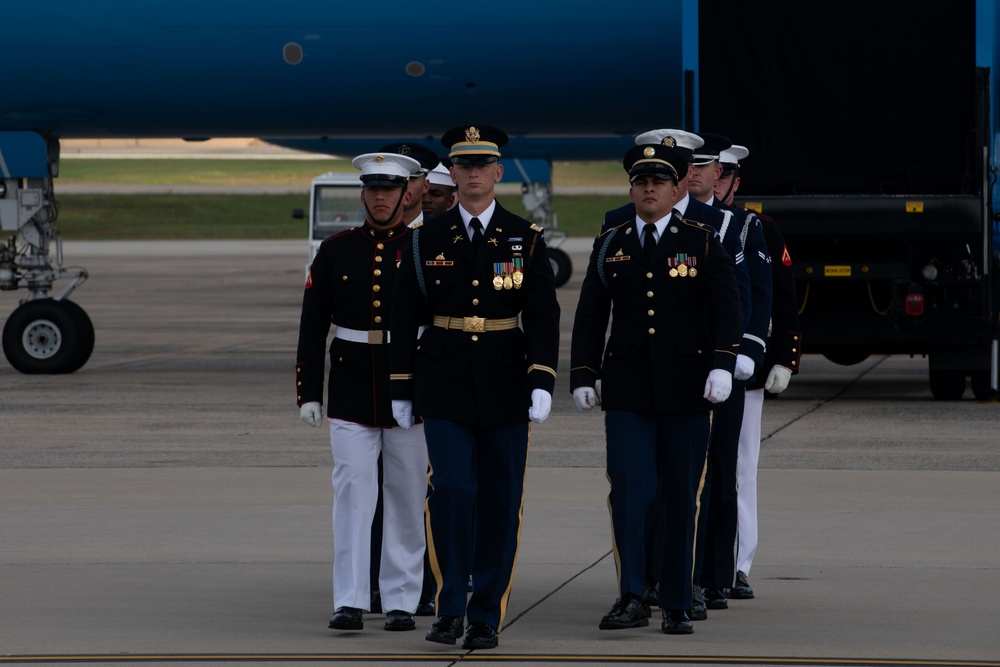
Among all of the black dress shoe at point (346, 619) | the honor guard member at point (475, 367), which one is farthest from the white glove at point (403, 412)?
the black dress shoe at point (346, 619)

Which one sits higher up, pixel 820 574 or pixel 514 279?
pixel 514 279

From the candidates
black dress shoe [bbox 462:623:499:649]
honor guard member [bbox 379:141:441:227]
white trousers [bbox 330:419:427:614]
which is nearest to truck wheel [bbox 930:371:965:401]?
honor guard member [bbox 379:141:441:227]

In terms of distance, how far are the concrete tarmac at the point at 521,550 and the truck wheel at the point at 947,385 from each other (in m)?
0.12

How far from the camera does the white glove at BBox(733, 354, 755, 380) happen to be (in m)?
6.25

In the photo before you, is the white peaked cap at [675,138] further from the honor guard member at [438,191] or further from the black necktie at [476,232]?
the honor guard member at [438,191]

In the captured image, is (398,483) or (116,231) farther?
(116,231)

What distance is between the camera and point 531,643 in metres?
5.85

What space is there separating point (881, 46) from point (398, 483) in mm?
7685

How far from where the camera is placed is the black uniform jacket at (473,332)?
231 inches

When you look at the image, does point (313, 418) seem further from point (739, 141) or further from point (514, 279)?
point (739, 141)

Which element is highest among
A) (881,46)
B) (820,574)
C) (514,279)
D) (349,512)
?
(881,46)

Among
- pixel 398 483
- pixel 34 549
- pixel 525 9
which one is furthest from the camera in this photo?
pixel 525 9

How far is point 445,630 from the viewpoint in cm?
579

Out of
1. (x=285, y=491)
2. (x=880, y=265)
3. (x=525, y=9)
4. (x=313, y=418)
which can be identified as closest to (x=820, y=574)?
(x=313, y=418)
